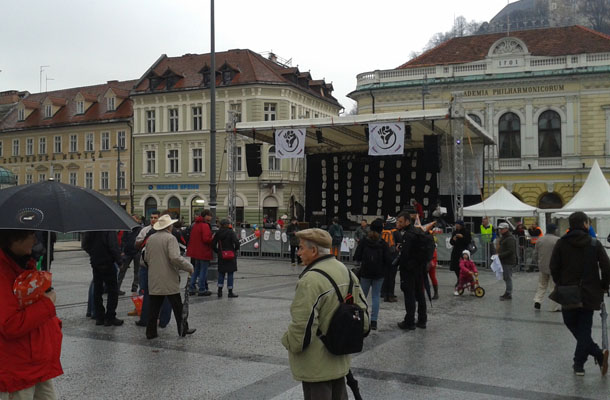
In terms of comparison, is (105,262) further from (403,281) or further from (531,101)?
(531,101)

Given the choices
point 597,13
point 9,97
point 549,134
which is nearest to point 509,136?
point 549,134

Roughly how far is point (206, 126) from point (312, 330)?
1736 inches

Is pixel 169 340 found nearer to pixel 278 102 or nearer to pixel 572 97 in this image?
pixel 572 97

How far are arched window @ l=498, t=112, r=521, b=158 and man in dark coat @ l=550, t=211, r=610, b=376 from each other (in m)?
32.2

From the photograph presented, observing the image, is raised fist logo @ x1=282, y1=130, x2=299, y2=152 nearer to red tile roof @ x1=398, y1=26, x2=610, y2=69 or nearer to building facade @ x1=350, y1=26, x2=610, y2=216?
building facade @ x1=350, y1=26, x2=610, y2=216

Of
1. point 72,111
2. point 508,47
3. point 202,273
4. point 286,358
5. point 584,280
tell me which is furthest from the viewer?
point 72,111

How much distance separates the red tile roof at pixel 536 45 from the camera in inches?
1511

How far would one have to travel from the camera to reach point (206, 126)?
46938mm

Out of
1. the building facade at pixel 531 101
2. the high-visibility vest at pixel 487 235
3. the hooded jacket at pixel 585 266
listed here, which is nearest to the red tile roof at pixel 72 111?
the building facade at pixel 531 101

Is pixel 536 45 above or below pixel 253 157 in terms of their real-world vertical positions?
above

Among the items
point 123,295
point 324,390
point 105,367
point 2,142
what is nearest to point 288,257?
point 123,295

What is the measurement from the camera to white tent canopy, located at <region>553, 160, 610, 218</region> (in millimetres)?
20281

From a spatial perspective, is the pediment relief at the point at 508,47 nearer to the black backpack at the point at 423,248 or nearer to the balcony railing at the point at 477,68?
the balcony railing at the point at 477,68

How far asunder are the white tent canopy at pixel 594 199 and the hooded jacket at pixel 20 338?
19.7 metres
